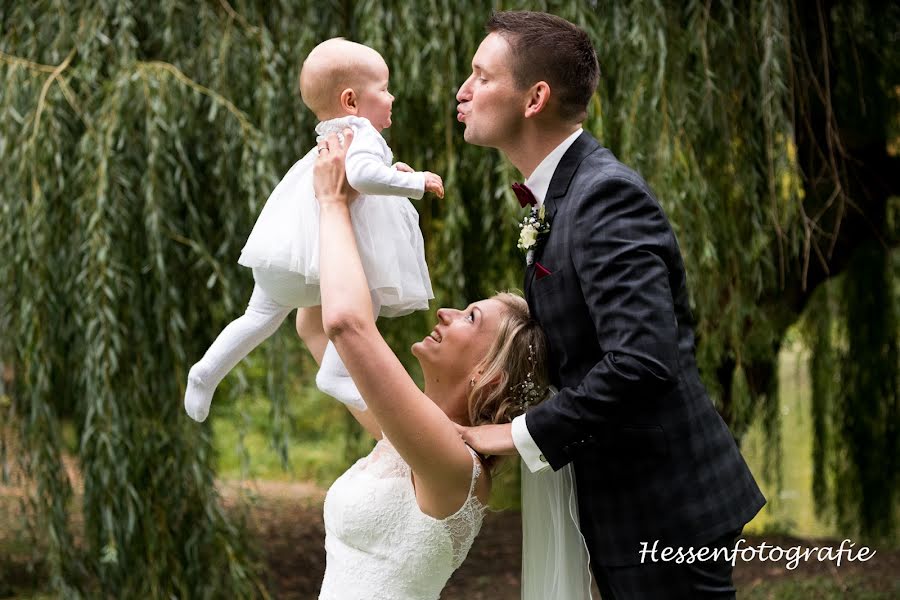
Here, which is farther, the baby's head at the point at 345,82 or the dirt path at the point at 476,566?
the dirt path at the point at 476,566

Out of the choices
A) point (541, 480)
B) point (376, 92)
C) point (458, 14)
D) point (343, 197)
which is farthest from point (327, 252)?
point (458, 14)

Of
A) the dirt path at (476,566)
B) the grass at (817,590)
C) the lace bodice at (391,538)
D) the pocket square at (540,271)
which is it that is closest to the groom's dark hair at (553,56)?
the pocket square at (540,271)

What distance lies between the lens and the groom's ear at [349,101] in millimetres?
2197

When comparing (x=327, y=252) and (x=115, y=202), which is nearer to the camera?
(x=327, y=252)

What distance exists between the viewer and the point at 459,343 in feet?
7.18

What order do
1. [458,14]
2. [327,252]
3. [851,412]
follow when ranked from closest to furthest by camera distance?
[327,252] → [458,14] → [851,412]

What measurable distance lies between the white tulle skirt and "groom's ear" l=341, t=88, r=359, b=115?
135 millimetres

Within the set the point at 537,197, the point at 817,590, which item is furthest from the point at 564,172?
the point at 817,590

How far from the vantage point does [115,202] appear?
371cm

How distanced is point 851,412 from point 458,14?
3154 millimetres

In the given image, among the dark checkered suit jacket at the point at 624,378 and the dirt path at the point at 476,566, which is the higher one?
the dark checkered suit jacket at the point at 624,378

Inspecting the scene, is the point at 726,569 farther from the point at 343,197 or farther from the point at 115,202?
the point at 115,202

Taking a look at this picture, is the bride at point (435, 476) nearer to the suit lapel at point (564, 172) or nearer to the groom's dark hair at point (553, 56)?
the suit lapel at point (564, 172)

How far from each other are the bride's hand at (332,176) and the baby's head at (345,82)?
0.12m
